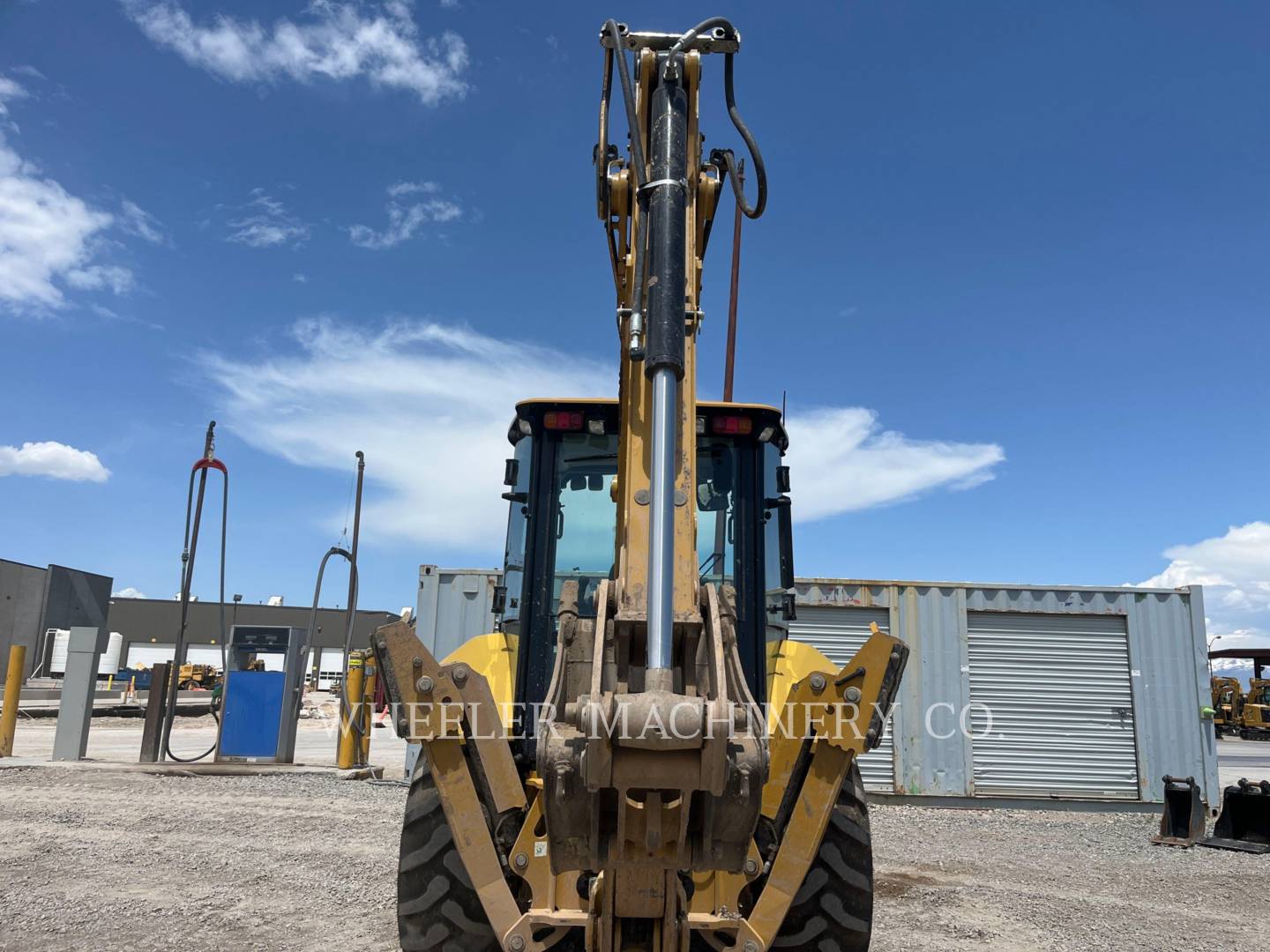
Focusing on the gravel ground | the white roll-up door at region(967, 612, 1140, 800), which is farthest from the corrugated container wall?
the white roll-up door at region(967, 612, 1140, 800)

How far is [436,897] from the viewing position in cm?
345

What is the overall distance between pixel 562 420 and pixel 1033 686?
29.8 ft

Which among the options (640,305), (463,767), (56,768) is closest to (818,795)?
(463,767)

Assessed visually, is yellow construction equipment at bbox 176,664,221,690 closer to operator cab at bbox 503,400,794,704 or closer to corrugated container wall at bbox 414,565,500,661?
corrugated container wall at bbox 414,565,500,661

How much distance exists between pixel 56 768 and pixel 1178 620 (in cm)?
1387

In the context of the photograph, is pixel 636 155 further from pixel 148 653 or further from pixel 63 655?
pixel 148 653

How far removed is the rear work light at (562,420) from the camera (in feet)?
14.0

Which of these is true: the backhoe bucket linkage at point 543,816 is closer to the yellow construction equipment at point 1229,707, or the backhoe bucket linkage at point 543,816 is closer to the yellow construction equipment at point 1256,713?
the yellow construction equipment at point 1229,707

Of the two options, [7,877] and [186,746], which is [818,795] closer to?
[7,877]

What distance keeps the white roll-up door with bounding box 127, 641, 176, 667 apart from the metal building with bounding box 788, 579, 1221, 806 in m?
39.3

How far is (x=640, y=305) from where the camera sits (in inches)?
122

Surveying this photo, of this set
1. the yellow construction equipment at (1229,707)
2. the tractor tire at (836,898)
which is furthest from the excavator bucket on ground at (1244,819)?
the yellow construction equipment at (1229,707)

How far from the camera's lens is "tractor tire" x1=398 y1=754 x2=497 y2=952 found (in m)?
3.40

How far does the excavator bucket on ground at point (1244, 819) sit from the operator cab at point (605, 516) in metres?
7.22
